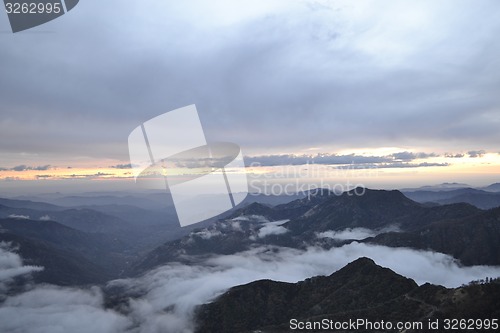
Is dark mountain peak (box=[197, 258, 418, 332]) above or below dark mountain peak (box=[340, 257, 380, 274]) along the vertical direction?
below

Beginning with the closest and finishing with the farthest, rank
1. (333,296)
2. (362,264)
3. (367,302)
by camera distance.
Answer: (367,302), (333,296), (362,264)

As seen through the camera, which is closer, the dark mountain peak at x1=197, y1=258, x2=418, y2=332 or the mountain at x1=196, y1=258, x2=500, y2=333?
the mountain at x1=196, y1=258, x2=500, y2=333

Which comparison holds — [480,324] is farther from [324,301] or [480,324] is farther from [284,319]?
[284,319]

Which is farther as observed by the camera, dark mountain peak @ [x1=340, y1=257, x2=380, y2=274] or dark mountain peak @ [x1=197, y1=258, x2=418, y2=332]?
dark mountain peak @ [x1=340, y1=257, x2=380, y2=274]

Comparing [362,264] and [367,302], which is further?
[362,264]

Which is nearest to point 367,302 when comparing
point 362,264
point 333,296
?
point 333,296

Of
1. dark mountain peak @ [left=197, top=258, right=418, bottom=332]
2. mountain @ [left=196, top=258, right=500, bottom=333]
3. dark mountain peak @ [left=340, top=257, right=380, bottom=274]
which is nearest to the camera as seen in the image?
mountain @ [left=196, top=258, right=500, bottom=333]

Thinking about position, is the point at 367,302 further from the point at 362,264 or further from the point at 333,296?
the point at 362,264

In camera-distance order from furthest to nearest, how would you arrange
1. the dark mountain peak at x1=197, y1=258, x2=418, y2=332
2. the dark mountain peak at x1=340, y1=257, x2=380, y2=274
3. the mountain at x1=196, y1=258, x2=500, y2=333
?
1. the dark mountain peak at x1=340, y1=257, x2=380, y2=274
2. the dark mountain peak at x1=197, y1=258, x2=418, y2=332
3. the mountain at x1=196, y1=258, x2=500, y2=333
